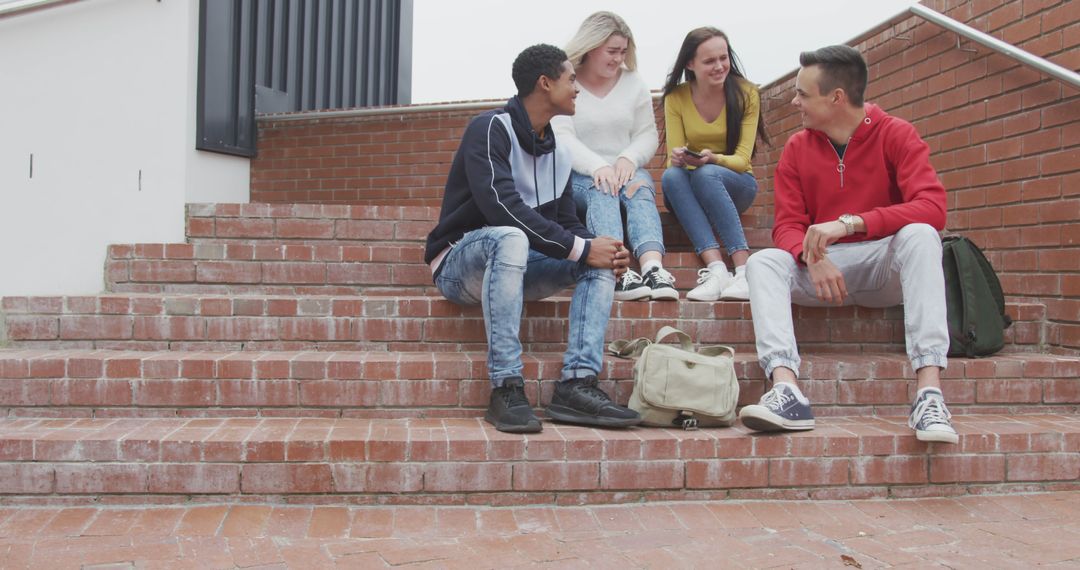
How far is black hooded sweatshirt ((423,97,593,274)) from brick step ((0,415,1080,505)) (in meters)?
0.68

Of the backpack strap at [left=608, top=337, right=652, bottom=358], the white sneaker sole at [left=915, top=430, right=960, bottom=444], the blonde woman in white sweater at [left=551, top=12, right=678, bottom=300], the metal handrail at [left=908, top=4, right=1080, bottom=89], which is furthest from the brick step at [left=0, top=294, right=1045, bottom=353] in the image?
the metal handrail at [left=908, top=4, right=1080, bottom=89]

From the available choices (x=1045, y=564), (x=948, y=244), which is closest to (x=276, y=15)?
(x=948, y=244)

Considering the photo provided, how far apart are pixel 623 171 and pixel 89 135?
8.69ft

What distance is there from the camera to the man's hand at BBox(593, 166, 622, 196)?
11.8 feet

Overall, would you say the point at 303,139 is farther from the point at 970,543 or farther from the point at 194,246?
the point at 970,543

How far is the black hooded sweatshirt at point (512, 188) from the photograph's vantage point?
2.84m

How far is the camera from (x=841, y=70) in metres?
3.01

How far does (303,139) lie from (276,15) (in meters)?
0.95

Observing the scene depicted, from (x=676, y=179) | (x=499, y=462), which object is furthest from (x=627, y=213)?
(x=499, y=462)

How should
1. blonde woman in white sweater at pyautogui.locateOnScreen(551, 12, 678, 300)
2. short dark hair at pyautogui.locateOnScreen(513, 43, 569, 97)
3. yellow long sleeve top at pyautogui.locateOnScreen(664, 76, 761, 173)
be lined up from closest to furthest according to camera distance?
1. short dark hair at pyautogui.locateOnScreen(513, 43, 569, 97)
2. blonde woman in white sweater at pyautogui.locateOnScreen(551, 12, 678, 300)
3. yellow long sleeve top at pyautogui.locateOnScreen(664, 76, 761, 173)

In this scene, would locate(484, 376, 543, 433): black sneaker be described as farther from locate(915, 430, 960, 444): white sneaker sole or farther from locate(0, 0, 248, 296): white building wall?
locate(0, 0, 248, 296): white building wall

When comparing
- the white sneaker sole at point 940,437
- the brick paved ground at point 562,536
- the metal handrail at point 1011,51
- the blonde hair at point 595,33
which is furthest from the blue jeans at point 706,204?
the brick paved ground at point 562,536

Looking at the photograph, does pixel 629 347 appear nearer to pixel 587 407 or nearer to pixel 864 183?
pixel 587 407

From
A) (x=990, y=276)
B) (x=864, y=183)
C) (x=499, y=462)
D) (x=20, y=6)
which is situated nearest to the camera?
(x=499, y=462)
